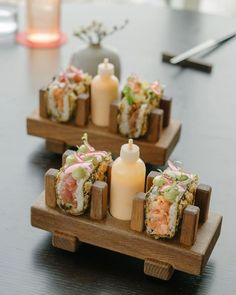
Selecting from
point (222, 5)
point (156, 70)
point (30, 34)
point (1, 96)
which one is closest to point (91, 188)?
point (1, 96)

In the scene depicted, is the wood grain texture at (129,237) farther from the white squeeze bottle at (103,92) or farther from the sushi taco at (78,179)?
the white squeeze bottle at (103,92)

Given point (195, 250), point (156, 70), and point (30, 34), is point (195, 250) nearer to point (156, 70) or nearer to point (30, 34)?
point (156, 70)

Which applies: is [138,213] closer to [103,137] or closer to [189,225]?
[189,225]

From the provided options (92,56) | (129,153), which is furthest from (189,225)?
(92,56)

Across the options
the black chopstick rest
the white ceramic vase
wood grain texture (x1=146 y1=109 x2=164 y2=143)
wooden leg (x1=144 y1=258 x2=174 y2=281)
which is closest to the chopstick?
A: the black chopstick rest

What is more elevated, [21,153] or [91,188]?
[91,188]

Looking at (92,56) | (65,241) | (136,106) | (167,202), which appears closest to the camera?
(167,202)

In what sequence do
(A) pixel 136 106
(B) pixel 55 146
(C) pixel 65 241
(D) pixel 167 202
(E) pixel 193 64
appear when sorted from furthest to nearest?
1. (E) pixel 193 64
2. (B) pixel 55 146
3. (A) pixel 136 106
4. (C) pixel 65 241
5. (D) pixel 167 202
